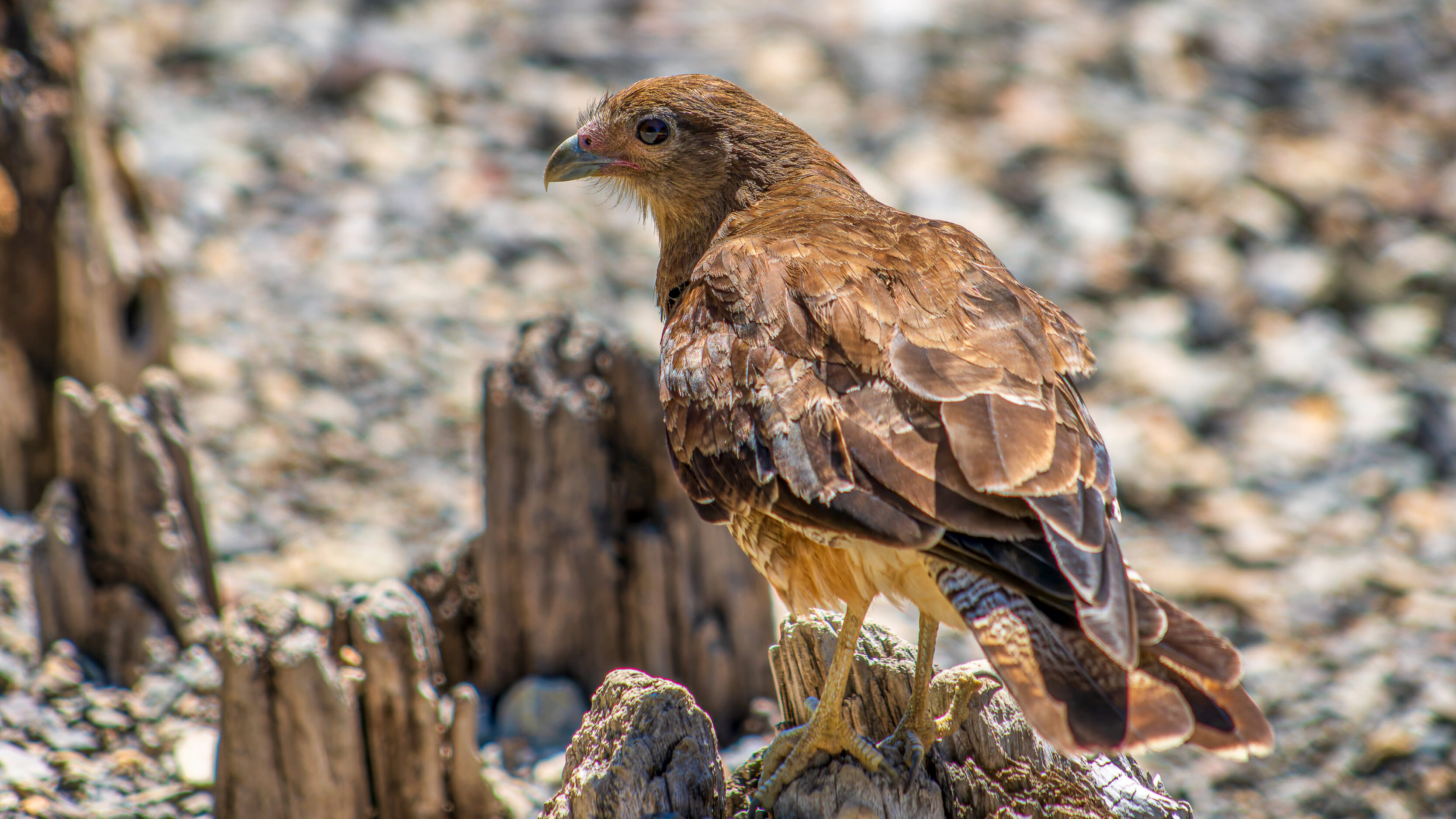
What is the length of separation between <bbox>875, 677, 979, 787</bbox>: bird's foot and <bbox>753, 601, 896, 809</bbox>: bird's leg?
0.06m

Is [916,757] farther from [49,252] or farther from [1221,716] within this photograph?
[49,252]

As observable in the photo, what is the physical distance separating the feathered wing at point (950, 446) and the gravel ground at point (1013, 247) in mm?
1580

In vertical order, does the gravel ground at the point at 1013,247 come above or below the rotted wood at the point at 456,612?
above

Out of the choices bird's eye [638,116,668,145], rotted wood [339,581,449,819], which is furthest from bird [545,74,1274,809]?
rotted wood [339,581,449,819]

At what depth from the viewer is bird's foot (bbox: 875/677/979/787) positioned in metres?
2.95

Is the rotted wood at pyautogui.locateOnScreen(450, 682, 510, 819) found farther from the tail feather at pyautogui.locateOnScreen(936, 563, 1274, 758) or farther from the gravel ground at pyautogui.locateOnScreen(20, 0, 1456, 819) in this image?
the gravel ground at pyautogui.locateOnScreen(20, 0, 1456, 819)

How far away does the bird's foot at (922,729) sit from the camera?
2949mm

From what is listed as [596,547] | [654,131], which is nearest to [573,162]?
[654,131]

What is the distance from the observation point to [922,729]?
9.98 ft

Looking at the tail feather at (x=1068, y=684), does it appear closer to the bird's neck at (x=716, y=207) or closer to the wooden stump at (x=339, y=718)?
the wooden stump at (x=339, y=718)

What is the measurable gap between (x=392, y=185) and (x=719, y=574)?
157 inches

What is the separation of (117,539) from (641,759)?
243 cm

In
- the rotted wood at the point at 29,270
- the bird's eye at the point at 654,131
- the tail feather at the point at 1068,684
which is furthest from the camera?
the rotted wood at the point at 29,270

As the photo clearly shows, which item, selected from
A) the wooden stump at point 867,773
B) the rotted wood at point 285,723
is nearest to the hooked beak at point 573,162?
the rotted wood at point 285,723
